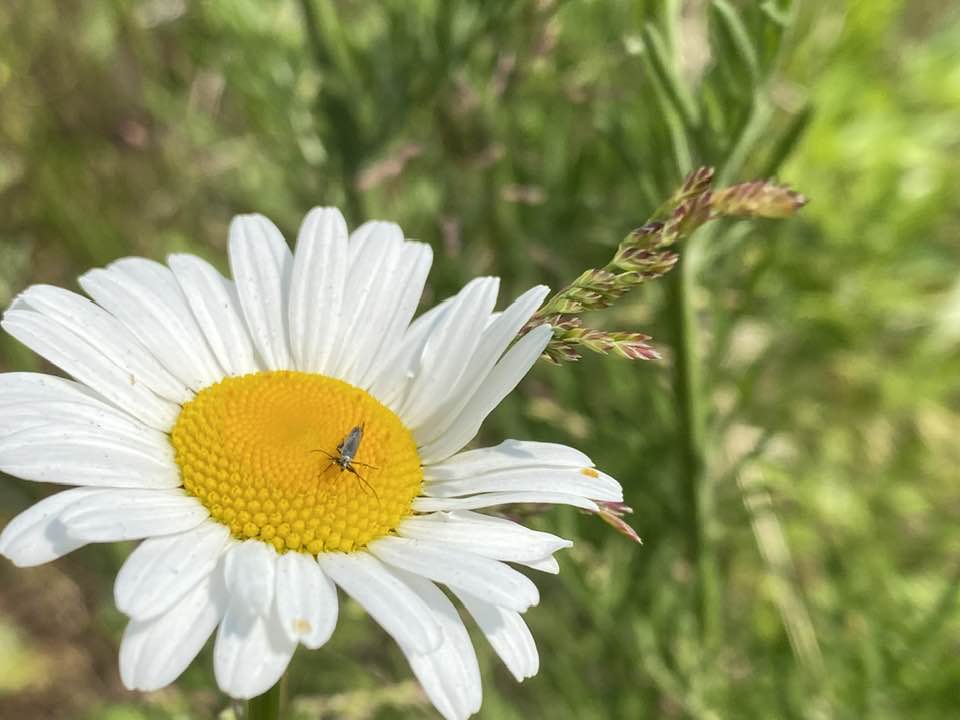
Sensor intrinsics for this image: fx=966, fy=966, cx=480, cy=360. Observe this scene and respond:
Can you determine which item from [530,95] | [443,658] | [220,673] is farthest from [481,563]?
[530,95]

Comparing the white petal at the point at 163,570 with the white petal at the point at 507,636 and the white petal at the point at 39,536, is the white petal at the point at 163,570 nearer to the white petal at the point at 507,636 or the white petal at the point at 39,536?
the white petal at the point at 39,536

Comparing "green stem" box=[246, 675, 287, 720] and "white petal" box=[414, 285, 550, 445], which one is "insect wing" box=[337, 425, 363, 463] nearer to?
"white petal" box=[414, 285, 550, 445]

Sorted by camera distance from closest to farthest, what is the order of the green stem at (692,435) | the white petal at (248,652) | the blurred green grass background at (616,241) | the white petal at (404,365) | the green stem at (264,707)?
1. the white petal at (248,652)
2. the green stem at (264,707)
3. the white petal at (404,365)
4. the green stem at (692,435)
5. the blurred green grass background at (616,241)

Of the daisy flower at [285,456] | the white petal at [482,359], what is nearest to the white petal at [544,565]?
the daisy flower at [285,456]

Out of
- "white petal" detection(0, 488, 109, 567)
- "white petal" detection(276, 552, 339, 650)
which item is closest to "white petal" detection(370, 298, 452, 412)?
"white petal" detection(276, 552, 339, 650)

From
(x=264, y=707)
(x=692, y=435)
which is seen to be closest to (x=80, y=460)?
(x=264, y=707)

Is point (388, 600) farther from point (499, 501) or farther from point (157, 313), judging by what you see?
point (157, 313)
